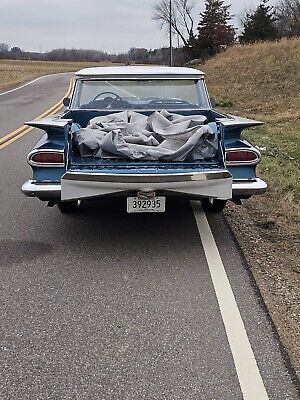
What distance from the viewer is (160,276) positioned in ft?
14.7

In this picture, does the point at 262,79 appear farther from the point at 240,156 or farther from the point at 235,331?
the point at 235,331

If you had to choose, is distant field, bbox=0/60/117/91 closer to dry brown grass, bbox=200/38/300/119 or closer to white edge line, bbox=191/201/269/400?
dry brown grass, bbox=200/38/300/119

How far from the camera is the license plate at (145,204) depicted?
4996 mm

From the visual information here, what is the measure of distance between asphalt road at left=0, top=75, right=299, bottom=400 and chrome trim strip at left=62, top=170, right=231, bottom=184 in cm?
69

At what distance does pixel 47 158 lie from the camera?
5.14 meters

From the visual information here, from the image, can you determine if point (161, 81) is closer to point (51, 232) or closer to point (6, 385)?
point (51, 232)

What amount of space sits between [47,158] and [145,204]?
102cm

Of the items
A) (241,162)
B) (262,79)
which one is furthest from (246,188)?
(262,79)

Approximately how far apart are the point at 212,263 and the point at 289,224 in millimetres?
1443

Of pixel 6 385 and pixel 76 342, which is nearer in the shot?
pixel 6 385

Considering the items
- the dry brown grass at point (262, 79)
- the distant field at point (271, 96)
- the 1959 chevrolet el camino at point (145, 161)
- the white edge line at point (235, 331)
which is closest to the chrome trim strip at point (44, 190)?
the 1959 chevrolet el camino at point (145, 161)

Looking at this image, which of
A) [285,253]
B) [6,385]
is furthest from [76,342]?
[285,253]

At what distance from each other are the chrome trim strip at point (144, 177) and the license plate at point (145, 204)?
0.84 ft

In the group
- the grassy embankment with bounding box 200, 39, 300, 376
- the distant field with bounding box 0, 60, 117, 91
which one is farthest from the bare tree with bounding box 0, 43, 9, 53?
the grassy embankment with bounding box 200, 39, 300, 376
